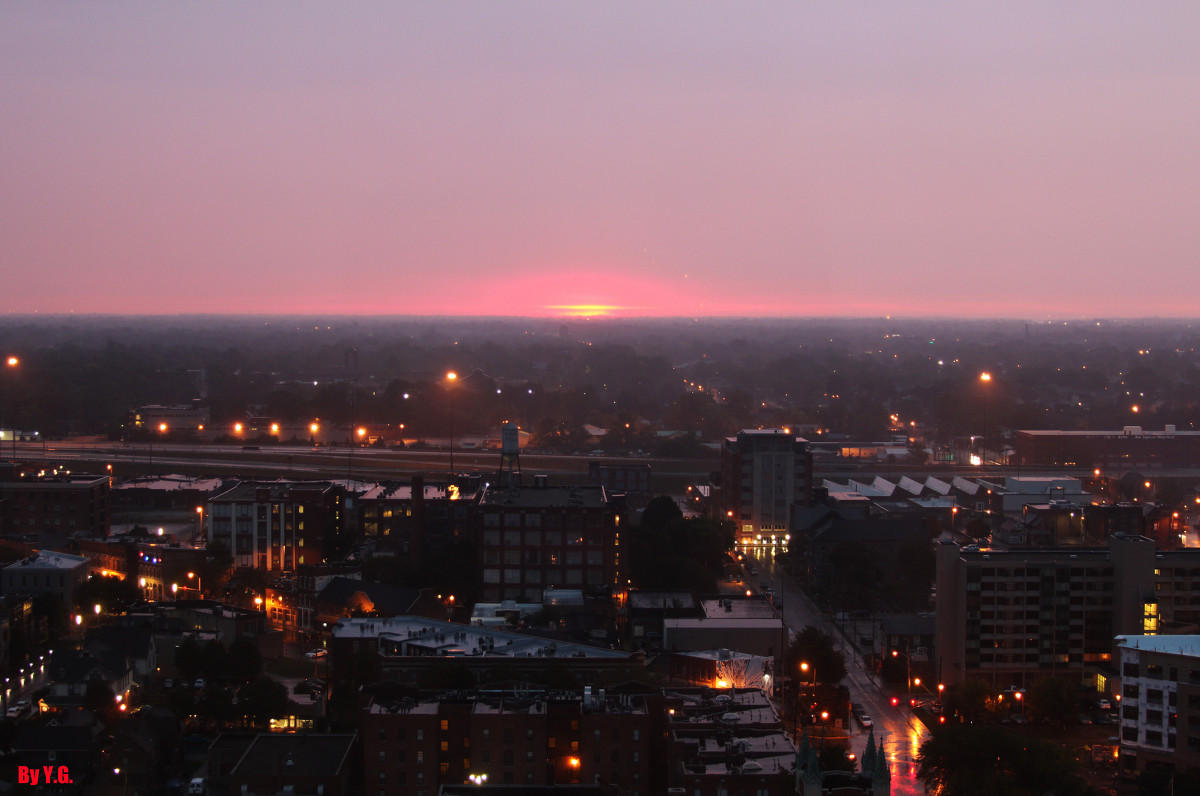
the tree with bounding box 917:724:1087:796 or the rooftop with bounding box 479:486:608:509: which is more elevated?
the rooftop with bounding box 479:486:608:509

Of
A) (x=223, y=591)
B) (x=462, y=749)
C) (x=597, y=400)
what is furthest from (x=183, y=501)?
(x=597, y=400)

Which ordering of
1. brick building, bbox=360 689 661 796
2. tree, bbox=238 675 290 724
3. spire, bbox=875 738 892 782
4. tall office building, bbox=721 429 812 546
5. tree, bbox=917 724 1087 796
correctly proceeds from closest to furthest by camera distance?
spire, bbox=875 738 892 782
tree, bbox=917 724 1087 796
brick building, bbox=360 689 661 796
tree, bbox=238 675 290 724
tall office building, bbox=721 429 812 546

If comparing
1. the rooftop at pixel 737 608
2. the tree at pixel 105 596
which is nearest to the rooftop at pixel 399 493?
the tree at pixel 105 596

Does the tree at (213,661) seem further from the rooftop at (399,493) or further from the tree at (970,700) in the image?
the tree at (970,700)

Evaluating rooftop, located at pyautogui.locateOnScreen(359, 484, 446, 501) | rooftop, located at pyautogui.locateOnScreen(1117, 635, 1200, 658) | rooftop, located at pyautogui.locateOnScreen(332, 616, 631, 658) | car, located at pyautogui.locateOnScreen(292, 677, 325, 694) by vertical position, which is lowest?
car, located at pyautogui.locateOnScreen(292, 677, 325, 694)

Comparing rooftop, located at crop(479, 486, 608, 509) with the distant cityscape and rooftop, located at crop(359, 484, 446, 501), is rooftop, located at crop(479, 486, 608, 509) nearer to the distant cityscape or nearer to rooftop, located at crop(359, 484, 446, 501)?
the distant cityscape

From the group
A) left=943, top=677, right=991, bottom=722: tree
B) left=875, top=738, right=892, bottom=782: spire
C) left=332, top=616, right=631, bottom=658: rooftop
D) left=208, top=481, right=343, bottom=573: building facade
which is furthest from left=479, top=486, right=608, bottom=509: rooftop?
left=875, top=738, right=892, bottom=782: spire
